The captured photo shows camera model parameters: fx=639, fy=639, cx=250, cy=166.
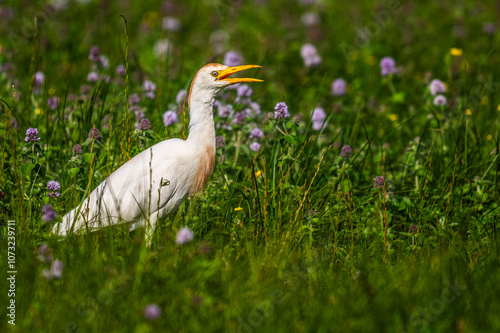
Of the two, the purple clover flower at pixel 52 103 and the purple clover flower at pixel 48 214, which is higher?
the purple clover flower at pixel 52 103

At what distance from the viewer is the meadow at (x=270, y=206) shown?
8.37 ft

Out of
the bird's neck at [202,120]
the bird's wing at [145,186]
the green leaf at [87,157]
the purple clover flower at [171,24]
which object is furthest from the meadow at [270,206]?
the purple clover flower at [171,24]

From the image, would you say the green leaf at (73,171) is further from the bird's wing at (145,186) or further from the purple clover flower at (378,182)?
the purple clover flower at (378,182)

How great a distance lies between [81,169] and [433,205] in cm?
204

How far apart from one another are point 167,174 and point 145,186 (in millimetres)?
134

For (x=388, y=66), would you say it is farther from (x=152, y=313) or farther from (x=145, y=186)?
(x=152, y=313)

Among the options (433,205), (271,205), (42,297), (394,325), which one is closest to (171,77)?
(271,205)

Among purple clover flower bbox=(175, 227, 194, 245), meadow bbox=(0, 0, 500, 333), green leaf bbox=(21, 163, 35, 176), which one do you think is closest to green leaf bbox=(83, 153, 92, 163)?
meadow bbox=(0, 0, 500, 333)

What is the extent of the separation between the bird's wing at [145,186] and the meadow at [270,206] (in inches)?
4.2

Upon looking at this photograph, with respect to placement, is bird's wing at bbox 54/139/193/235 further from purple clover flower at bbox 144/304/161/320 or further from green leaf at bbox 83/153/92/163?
purple clover flower at bbox 144/304/161/320

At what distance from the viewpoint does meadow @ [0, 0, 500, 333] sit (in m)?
2.55

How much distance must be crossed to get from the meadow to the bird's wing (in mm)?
107

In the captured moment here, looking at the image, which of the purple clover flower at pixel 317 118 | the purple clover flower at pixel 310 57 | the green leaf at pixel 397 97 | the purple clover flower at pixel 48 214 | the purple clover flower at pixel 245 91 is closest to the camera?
the purple clover flower at pixel 48 214

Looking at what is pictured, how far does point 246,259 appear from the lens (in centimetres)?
296
